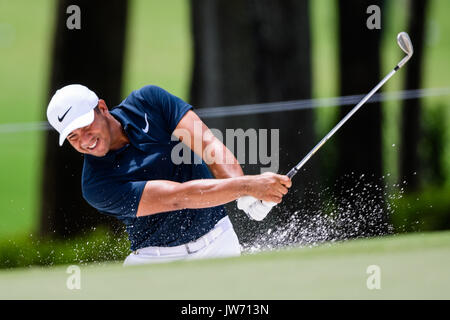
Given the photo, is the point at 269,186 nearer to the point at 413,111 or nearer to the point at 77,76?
the point at 77,76

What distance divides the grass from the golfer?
582 mm

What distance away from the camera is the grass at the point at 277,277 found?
3.91 meters

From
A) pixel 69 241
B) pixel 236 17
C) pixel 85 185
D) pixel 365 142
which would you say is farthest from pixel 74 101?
pixel 365 142

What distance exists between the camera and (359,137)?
5.19 metres

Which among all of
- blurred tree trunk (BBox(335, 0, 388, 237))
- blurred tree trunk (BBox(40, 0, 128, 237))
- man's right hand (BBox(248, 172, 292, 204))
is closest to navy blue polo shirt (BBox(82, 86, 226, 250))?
man's right hand (BBox(248, 172, 292, 204))

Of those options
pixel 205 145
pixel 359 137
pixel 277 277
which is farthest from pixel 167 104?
pixel 359 137

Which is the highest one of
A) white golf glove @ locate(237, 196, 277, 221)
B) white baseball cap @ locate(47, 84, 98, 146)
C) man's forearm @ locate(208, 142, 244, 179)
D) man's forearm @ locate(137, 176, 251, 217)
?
white baseball cap @ locate(47, 84, 98, 146)

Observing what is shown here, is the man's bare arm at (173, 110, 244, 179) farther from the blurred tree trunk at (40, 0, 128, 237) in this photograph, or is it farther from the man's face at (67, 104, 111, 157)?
the blurred tree trunk at (40, 0, 128, 237)

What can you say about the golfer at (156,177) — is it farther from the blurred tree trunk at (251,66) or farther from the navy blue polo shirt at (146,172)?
the blurred tree trunk at (251,66)

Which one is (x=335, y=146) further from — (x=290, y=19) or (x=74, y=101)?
(x=74, y=101)

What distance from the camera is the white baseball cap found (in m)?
3.05

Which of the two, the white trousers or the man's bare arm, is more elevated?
the man's bare arm

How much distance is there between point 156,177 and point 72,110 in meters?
0.39

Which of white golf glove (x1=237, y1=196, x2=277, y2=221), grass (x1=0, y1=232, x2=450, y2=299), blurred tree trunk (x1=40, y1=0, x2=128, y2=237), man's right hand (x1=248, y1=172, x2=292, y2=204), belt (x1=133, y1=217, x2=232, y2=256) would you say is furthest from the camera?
blurred tree trunk (x1=40, y1=0, x2=128, y2=237)
